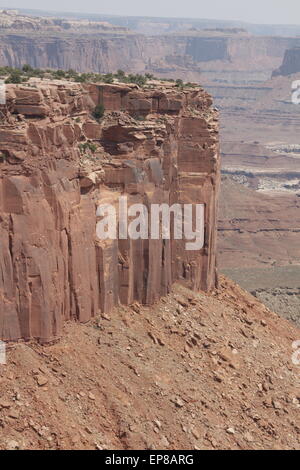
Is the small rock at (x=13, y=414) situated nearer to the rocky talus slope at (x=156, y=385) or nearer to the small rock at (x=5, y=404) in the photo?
the rocky talus slope at (x=156, y=385)

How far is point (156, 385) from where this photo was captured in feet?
151

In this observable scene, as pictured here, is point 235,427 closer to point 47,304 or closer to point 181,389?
point 181,389

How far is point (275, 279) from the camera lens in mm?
122188

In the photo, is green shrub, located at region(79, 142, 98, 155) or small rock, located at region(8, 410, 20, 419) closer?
small rock, located at region(8, 410, 20, 419)

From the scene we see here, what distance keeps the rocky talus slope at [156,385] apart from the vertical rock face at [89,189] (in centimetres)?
159

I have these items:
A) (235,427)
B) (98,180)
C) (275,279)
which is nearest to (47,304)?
(98,180)

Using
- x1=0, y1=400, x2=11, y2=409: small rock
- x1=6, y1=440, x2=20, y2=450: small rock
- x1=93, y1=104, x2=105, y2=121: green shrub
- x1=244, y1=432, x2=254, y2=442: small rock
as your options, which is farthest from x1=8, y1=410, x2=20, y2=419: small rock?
x1=93, y1=104, x2=105, y2=121: green shrub

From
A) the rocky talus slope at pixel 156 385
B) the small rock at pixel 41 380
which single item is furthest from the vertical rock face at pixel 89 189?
the small rock at pixel 41 380

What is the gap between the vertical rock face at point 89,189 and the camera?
1677 inches

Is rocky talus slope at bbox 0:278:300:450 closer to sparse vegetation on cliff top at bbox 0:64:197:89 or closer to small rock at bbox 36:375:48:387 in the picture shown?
small rock at bbox 36:375:48:387

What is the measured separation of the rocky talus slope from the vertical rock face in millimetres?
1591

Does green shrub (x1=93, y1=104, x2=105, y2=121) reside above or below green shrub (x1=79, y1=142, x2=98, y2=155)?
above

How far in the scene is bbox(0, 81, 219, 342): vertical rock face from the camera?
42594 millimetres
